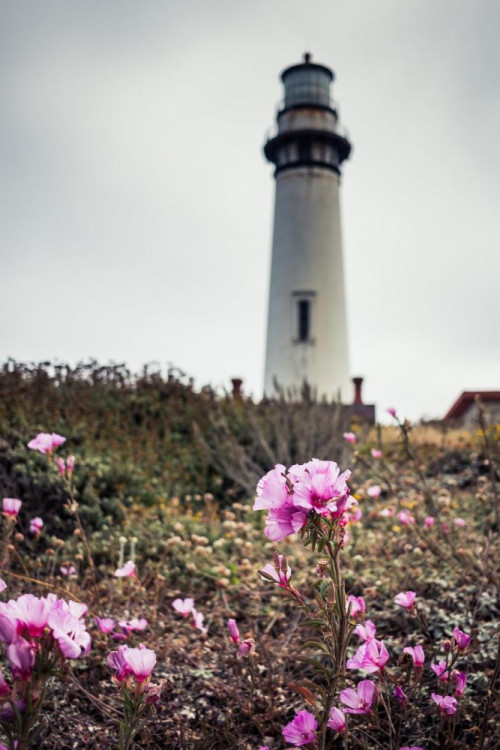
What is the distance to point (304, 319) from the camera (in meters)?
17.3

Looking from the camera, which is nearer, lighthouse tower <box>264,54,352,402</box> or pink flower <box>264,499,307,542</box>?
pink flower <box>264,499,307,542</box>

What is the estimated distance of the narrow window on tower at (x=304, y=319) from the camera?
675 inches

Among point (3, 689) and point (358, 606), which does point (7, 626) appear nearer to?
point (3, 689)

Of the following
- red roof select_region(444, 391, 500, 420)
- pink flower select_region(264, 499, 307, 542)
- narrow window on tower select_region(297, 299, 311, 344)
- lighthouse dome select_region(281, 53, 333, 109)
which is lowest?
pink flower select_region(264, 499, 307, 542)

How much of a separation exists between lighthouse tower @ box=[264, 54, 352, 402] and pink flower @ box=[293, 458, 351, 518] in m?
15.4

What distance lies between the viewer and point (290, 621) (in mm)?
3229

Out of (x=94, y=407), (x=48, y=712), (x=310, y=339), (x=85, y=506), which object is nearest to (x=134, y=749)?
(x=48, y=712)

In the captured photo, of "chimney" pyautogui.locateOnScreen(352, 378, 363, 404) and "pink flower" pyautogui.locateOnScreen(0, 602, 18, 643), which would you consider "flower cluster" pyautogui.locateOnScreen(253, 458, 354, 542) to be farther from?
"chimney" pyautogui.locateOnScreen(352, 378, 363, 404)

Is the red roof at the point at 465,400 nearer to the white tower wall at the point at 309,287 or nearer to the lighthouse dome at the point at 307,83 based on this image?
the white tower wall at the point at 309,287

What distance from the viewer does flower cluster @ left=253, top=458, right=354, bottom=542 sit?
128 centimetres

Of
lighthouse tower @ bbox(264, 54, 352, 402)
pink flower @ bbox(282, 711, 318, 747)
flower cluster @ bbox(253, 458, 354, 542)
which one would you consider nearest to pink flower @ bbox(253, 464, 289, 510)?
flower cluster @ bbox(253, 458, 354, 542)

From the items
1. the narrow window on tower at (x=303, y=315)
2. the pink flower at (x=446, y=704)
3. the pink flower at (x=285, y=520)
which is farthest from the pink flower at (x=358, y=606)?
the narrow window on tower at (x=303, y=315)

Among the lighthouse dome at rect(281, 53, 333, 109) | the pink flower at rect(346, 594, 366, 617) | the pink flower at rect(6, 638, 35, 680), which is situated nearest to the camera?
the pink flower at rect(6, 638, 35, 680)

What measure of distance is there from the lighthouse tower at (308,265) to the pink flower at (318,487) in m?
15.4
